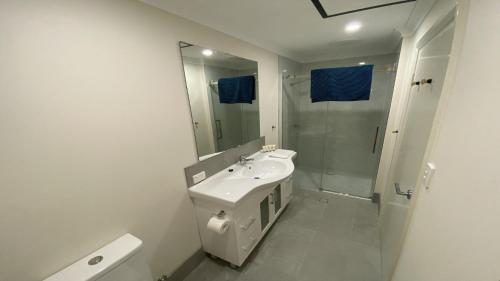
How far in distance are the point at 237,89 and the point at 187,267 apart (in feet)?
6.12

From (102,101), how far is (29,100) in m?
0.26

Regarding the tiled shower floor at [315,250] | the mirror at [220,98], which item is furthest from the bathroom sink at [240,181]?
the tiled shower floor at [315,250]

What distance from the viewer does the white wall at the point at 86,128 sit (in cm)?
76

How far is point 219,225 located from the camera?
1.36 m

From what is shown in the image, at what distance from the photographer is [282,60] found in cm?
267

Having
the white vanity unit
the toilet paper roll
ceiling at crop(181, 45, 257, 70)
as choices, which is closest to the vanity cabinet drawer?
the white vanity unit

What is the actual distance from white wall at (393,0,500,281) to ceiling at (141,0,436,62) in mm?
947

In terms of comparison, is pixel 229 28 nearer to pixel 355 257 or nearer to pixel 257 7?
pixel 257 7

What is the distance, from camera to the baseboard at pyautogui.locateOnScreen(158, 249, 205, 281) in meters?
1.50

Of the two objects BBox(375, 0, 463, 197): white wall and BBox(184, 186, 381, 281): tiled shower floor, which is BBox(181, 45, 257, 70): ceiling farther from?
BBox(184, 186, 381, 281): tiled shower floor

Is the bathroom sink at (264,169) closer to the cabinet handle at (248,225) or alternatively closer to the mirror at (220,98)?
the mirror at (220,98)

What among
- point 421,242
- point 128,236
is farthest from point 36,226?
point 421,242

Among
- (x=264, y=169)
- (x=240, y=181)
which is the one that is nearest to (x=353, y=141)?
(x=264, y=169)

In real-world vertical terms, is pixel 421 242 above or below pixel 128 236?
above
